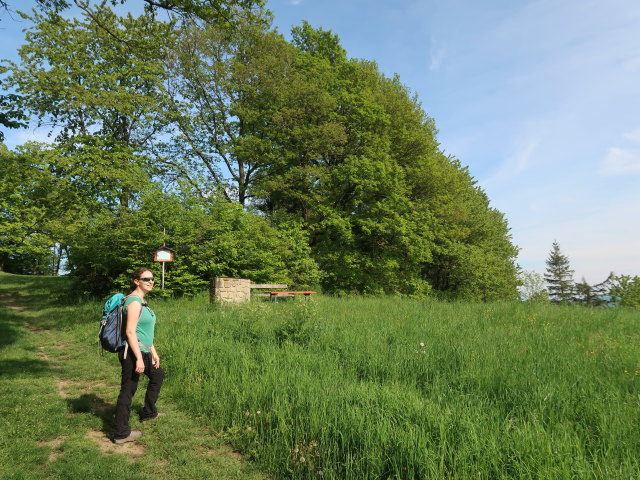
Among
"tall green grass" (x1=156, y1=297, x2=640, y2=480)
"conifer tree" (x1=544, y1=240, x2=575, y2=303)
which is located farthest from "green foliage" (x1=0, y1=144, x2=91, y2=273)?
"conifer tree" (x1=544, y1=240, x2=575, y2=303)

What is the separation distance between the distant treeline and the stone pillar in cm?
231

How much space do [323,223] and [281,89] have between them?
7815mm

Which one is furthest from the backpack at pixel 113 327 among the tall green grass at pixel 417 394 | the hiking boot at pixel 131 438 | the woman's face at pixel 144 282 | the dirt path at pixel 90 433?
the tall green grass at pixel 417 394

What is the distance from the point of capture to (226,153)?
66.5 ft

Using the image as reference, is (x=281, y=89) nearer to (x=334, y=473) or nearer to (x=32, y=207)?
(x=32, y=207)

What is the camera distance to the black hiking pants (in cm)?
411

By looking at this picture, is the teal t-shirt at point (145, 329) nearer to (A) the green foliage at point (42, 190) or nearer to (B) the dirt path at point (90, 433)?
(B) the dirt path at point (90, 433)

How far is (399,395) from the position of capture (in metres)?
3.98

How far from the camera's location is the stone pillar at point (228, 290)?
38.5 feet

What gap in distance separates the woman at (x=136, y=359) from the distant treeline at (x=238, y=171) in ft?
31.2

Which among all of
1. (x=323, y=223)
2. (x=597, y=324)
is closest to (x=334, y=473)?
(x=597, y=324)

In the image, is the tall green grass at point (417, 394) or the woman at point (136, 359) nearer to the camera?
the tall green grass at point (417, 394)

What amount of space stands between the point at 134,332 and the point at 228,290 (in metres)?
7.89

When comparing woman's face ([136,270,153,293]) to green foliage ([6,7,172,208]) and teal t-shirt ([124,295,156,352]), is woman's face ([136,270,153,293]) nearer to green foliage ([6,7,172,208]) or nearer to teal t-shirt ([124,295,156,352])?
teal t-shirt ([124,295,156,352])
